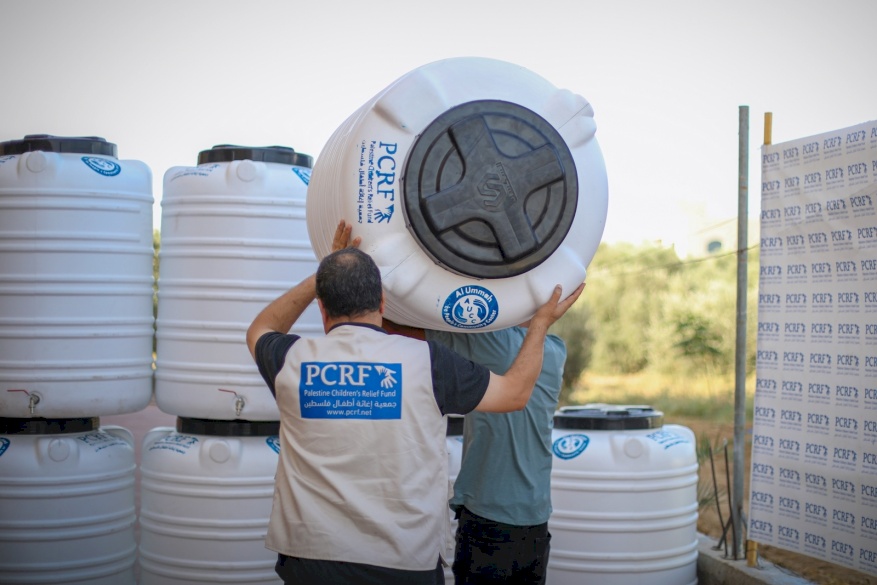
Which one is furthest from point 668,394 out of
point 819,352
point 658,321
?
point 819,352

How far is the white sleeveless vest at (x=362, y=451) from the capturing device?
8.61ft

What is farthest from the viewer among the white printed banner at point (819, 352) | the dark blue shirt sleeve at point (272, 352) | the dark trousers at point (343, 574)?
the white printed banner at point (819, 352)

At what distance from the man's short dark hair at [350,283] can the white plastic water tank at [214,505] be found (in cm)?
199

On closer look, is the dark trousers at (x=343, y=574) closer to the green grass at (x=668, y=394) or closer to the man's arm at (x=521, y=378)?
the man's arm at (x=521, y=378)

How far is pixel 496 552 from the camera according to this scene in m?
3.59

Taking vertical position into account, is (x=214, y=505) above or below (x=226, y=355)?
below

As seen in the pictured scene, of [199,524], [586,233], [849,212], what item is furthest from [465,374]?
[849,212]

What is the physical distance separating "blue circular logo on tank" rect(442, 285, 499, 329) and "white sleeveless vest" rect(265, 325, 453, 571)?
23 cm

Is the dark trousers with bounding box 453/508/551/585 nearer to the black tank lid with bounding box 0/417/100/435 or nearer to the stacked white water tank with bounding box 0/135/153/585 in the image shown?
the stacked white water tank with bounding box 0/135/153/585

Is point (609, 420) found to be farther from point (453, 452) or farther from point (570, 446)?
point (453, 452)

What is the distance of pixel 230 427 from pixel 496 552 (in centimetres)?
153

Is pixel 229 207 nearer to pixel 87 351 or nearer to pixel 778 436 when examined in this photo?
pixel 87 351

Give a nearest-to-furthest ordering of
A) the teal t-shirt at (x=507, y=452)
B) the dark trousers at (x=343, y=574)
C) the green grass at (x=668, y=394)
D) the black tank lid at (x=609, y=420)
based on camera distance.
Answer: the dark trousers at (x=343, y=574) < the teal t-shirt at (x=507, y=452) < the black tank lid at (x=609, y=420) < the green grass at (x=668, y=394)

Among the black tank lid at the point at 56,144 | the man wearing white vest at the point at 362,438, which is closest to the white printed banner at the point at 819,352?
the man wearing white vest at the point at 362,438
